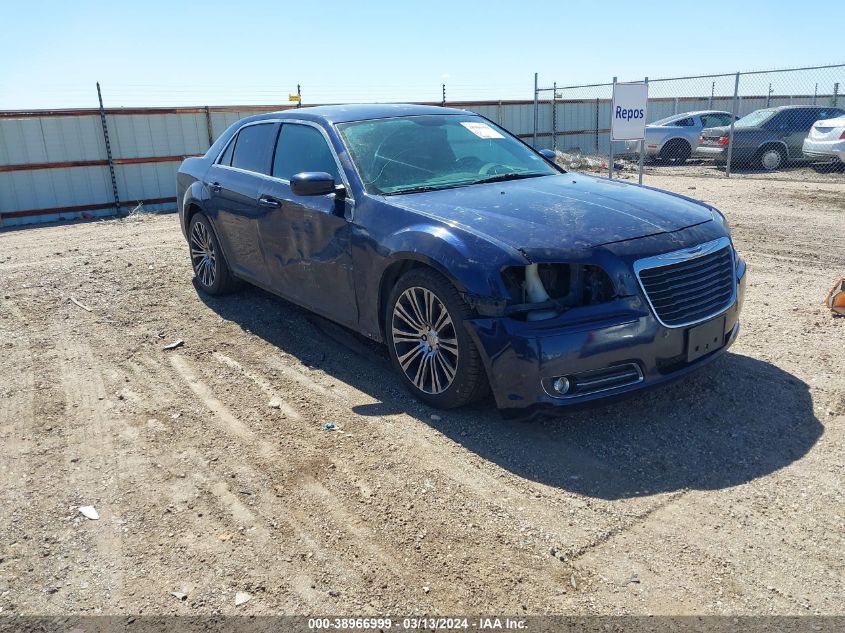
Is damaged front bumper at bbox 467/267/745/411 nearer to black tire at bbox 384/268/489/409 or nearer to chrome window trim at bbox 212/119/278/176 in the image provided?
black tire at bbox 384/268/489/409

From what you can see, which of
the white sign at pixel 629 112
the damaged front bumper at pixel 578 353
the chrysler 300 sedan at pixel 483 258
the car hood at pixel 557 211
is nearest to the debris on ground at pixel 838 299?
the chrysler 300 sedan at pixel 483 258

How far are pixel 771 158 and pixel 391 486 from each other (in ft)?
53.5

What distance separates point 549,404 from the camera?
353 cm

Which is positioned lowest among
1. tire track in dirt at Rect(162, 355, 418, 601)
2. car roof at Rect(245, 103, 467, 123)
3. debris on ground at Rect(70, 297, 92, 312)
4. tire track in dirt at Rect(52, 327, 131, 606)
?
tire track in dirt at Rect(52, 327, 131, 606)

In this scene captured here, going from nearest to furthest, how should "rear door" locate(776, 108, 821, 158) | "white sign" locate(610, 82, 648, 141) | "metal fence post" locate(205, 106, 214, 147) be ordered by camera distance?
"white sign" locate(610, 82, 648, 141), "metal fence post" locate(205, 106, 214, 147), "rear door" locate(776, 108, 821, 158)

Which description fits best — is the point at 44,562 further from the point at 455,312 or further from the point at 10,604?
the point at 455,312

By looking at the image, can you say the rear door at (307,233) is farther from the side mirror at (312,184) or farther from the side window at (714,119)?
the side window at (714,119)

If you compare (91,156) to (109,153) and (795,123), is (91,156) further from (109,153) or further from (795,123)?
(795,123)

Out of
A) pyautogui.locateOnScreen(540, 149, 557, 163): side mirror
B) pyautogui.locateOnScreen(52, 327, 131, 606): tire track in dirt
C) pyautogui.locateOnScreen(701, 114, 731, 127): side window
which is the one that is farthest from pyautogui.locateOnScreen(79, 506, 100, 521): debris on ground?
pyautogui.locateOnScreen(701, 114, 731, 127): side window

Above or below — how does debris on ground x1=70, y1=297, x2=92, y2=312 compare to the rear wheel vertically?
below

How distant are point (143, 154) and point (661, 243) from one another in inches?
522

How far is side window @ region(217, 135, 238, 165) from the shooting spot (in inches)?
246

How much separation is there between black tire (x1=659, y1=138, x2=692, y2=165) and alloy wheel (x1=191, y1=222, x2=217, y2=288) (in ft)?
52.3

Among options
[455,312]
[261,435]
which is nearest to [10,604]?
[261,435]
